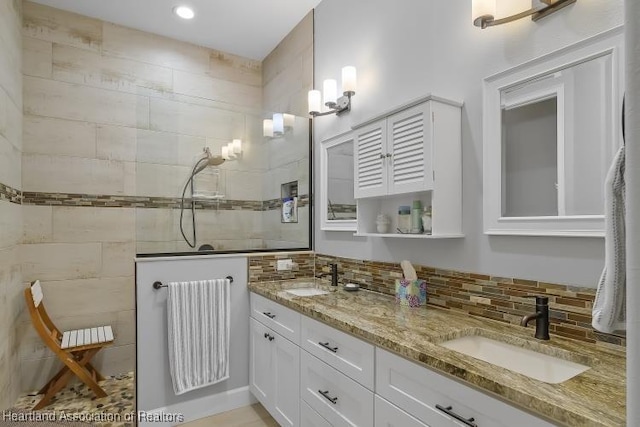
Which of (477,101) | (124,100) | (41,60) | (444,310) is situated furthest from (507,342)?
(41,60)

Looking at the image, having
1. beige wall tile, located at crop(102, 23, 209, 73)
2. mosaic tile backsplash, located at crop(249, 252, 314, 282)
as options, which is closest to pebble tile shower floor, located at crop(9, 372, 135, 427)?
mosaic tile backsplash, located at crop(249, 252, 314, 282)

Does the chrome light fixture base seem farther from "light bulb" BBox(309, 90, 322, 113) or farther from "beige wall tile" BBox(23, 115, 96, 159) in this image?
"beige wall tile" BBox(23, 115, 96, 159)

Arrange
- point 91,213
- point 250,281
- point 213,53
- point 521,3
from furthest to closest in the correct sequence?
point 213,53
point 91,213
point 250,281
point 521,3

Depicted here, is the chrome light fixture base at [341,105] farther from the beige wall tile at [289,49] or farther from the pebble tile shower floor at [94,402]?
the pebble tile shower floor at [94,402]

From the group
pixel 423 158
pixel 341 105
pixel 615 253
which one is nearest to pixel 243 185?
pixel 341 105

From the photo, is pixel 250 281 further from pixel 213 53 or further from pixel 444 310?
pixel 213 53

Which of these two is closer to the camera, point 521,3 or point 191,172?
point 521,3

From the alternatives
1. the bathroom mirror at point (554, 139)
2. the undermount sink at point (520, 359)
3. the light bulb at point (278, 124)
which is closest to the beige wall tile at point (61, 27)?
the light bulb at point (278, 124)

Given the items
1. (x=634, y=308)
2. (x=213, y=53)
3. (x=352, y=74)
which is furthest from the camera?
(x=213, y=53)

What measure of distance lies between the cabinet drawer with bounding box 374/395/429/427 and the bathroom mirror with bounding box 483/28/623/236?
0.84m

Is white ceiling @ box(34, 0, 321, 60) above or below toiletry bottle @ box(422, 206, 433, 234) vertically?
above

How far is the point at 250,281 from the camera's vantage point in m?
2.62

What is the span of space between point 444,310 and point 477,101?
102 centimetres

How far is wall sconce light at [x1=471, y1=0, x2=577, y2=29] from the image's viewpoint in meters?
1.38
